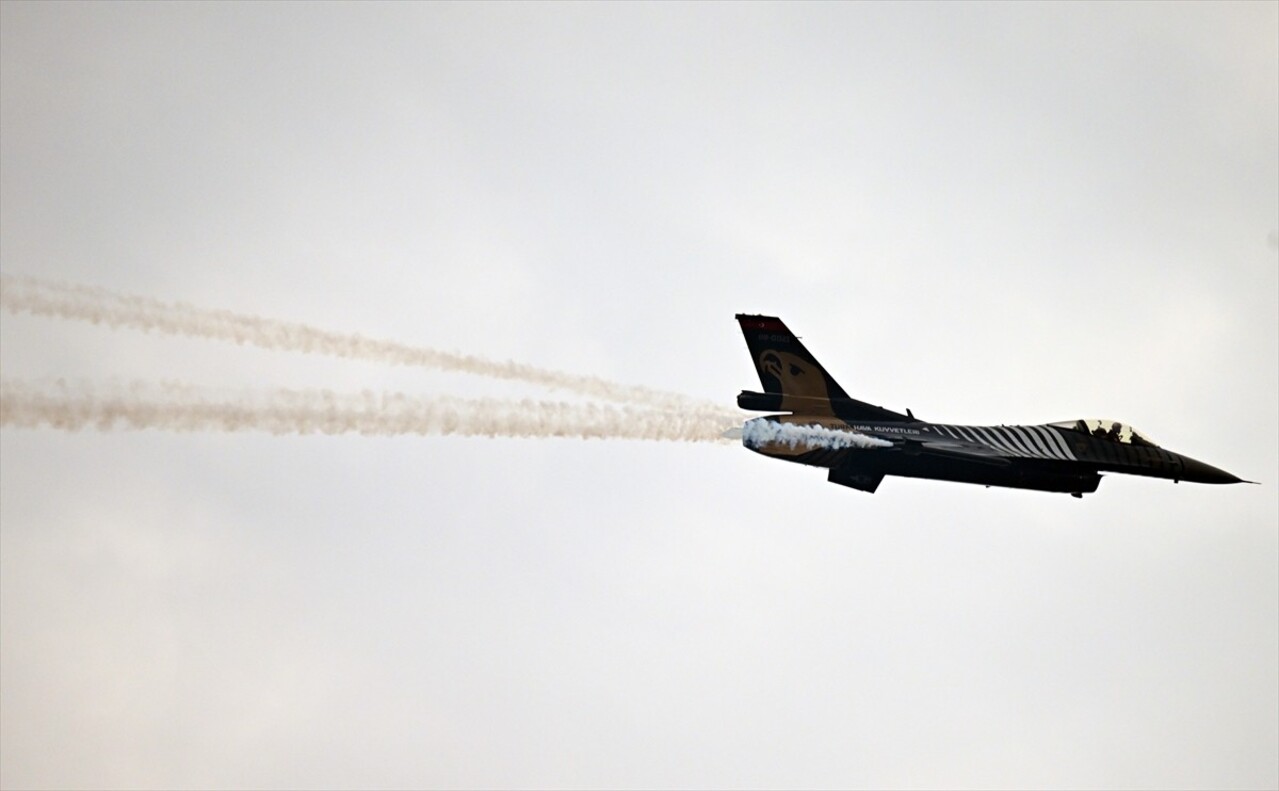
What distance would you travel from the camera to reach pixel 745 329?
4106 centimetres

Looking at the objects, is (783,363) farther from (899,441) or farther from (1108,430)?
(1108,430)

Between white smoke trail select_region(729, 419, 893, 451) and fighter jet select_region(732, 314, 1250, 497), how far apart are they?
29 millimetres

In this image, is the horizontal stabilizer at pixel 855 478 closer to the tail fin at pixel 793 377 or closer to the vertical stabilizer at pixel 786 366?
the tail fin at pixel 793 377

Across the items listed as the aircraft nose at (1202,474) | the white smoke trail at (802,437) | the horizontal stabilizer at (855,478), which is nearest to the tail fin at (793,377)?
the white smoke trail at (802,437)

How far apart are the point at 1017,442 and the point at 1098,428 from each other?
320 centimetres

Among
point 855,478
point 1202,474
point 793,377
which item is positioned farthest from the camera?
point 1202,474

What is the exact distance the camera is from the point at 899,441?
39.6 metres

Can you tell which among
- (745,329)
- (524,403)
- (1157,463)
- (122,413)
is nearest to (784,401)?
(745,329)

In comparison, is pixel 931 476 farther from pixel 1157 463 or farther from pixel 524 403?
pixel 524 403

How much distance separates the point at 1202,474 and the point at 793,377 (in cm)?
1384

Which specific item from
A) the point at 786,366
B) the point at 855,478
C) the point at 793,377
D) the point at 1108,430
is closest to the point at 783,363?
the point at 786,366

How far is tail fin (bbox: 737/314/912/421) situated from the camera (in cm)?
4009

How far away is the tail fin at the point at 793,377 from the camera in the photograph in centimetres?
4009

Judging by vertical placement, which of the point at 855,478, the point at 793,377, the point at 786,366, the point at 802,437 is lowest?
the point at 855,478
